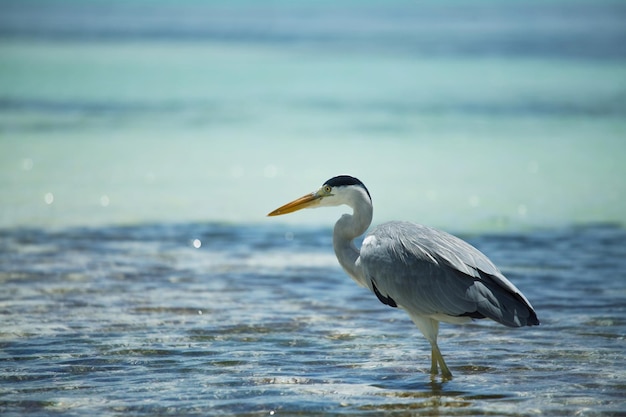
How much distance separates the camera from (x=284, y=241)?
11.0 metres

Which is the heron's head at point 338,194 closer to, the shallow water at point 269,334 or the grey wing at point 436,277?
the grey wing at point 436,277

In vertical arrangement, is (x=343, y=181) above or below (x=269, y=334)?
above

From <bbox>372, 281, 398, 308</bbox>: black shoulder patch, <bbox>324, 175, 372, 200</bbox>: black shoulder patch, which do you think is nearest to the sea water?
<bbox>372, 281, 398, 308</bbox>: black shoulder patch

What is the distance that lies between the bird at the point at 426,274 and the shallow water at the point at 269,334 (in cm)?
41

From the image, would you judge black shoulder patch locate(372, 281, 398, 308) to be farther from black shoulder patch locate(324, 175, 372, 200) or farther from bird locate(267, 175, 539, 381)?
black shoulder patch locate(324, 175, 372, 200)

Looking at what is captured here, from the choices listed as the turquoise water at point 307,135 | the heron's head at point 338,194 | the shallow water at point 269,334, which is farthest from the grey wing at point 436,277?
the turquoise water at point 307,135

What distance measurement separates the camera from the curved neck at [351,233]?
7160 mm

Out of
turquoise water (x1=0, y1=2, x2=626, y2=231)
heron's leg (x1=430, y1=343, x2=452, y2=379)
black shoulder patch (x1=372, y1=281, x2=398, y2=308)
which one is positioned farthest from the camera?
turquoise water (x1=0, y1=2, x2=626, y2=231)

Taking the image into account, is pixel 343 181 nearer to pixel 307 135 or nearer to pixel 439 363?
pixel 439 363

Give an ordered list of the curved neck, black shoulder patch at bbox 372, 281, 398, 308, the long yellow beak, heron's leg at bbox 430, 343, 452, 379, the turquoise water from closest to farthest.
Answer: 1. heron's leg at bbox 430, 343, 452, 379
2. black shoulder patch at bbox 372, 281, 398, 308
3. the curved neck
4. the long yellow beak
5. the turquoise water

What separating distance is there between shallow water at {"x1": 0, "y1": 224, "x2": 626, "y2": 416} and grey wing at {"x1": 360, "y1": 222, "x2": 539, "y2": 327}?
0.44m

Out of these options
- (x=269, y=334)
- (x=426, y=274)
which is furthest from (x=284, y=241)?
(x=426, y=274)

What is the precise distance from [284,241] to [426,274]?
4.51 m

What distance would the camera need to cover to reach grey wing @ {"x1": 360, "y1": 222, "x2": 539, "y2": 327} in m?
6.32
